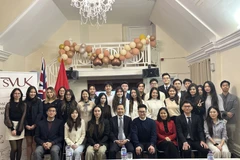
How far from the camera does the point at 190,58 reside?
285 inches

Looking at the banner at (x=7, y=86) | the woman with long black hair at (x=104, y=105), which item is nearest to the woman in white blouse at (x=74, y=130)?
the woman with long black hair at (x=104, y=105)

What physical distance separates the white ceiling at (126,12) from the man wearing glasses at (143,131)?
3.61 m

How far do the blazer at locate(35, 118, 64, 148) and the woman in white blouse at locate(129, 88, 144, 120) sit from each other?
1131 mm

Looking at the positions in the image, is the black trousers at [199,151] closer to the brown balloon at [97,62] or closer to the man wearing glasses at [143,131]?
the man wearing glasses at [143,131]

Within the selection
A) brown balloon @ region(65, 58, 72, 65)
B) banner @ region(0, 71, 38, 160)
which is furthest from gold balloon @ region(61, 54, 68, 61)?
banner @ region(0, 71, 38, 160)

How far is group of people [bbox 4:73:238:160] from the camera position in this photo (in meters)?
3.66

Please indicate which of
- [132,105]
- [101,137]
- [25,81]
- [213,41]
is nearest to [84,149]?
[101,137]

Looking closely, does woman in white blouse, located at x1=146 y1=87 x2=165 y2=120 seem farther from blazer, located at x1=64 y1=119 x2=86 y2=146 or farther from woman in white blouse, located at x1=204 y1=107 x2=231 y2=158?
blazer, located at x1=64 y1=119 x2=86 y2=146

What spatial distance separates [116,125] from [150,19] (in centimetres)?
484

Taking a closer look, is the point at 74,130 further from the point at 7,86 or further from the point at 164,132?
the point at 7,86

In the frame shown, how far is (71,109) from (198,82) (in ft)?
13.5

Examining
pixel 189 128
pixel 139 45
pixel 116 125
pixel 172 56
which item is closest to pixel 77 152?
pixel 116 125

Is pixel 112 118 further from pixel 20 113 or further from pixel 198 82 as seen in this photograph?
pixel 198 82

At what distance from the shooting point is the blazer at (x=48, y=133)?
371 cm
